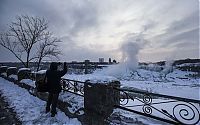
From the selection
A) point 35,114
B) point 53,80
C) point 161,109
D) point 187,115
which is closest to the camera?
point 187,115

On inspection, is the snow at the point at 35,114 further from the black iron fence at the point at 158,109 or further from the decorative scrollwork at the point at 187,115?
the decorative scrollwork at the point at 187,115

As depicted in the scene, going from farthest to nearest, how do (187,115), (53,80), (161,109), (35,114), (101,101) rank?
(35,114) < (53,80) < (101,101) < (161,109) < (187,115)

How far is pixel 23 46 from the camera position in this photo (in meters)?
23.8

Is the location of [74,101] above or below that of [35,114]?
above

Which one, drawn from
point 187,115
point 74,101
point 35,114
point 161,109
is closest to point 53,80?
point 74,101

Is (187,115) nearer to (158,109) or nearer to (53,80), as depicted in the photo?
(158,109)

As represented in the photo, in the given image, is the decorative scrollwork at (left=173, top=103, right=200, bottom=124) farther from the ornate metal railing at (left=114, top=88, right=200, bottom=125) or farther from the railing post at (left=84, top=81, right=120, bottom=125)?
the railing post at (left=84, top=81, right=120, bottom=125)

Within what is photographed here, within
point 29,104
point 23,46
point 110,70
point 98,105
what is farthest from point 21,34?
point 98,105

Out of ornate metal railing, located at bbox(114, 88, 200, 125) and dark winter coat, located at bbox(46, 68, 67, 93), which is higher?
dark winter coat, located at bbox(46, 68, 67, 93)

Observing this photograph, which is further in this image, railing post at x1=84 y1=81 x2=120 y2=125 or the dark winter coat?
the dark winter coat

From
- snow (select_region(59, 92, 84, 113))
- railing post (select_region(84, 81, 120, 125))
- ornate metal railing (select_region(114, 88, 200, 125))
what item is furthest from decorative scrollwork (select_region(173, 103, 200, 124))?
snow (select_region(59, 92, 84, 113))

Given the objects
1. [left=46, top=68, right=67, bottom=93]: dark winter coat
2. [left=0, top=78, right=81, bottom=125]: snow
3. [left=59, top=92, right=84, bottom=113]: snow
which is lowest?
[left=0, top=78, right=81, bottom=125]: snow

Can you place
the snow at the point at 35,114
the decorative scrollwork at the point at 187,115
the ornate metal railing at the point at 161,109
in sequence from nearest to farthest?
the decorative scrollwork at the point at 187,115
the ornate metal railing at the point at 161,109
the snow at the point at 35,114

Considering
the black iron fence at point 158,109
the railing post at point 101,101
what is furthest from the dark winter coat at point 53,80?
the railing post at point 101,101
